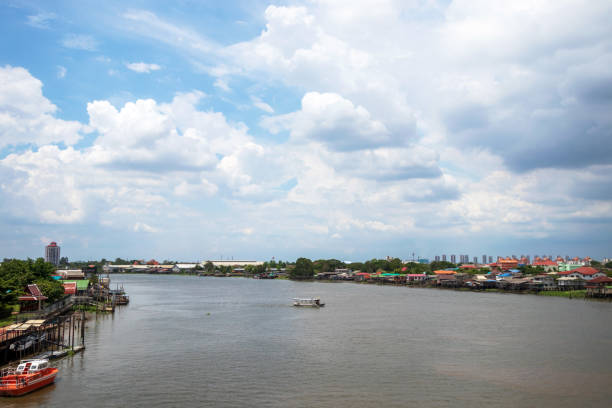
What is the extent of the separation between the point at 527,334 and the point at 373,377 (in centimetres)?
2230

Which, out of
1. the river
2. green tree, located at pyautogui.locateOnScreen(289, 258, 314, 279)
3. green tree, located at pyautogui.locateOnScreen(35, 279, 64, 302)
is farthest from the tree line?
green tree, located at pyautogui.locateOnScreen(289, 258, 314, 279)

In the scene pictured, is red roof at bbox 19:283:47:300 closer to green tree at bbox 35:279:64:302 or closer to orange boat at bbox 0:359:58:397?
green tree at bbox 35:279:64:302

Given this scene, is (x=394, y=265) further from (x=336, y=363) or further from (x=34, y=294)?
(x=336, y=363)

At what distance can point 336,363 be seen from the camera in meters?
29.7

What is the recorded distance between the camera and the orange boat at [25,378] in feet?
73.6

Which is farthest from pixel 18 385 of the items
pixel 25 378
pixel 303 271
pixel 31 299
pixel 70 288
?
pixel 303 271

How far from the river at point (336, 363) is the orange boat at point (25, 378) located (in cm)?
53

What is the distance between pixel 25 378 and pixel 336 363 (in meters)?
18.4

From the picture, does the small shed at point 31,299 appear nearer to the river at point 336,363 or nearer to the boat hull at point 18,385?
the river at point 336,363

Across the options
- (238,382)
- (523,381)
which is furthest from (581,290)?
(238,382)

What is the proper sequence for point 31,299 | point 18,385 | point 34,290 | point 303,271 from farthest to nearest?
point 303,271 < point 34,290 < point 31,299 < point 18,385

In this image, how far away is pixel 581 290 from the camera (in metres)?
86.6

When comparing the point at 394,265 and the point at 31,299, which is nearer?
the point at 31,299

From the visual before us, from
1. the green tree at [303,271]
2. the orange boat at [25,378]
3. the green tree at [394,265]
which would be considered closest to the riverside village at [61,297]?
the orange boat at [25,378]
